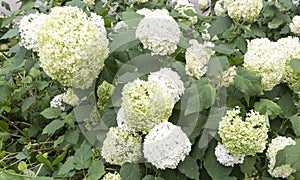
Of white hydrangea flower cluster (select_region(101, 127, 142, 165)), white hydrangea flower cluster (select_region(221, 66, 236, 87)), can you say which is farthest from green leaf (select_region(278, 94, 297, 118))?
white hydrangea flower cluster (select_region(101, 127, 142, 165))

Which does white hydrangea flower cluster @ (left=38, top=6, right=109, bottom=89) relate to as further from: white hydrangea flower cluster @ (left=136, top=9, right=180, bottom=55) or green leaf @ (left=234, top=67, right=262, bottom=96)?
green leaf @ (left=234, top=67, right=262, bottom=96)

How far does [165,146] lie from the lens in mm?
1195

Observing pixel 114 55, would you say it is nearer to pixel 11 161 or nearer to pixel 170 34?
pixel 170 34

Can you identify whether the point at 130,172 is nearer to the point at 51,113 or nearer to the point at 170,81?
the point at 170,81

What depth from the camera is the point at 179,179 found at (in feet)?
4.43

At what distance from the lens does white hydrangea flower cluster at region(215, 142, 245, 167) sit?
4.23ft

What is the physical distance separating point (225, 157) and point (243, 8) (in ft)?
1.96

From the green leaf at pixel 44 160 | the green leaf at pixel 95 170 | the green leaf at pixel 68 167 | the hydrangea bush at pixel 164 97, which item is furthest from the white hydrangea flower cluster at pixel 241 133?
the green leaf at pixel 44 160

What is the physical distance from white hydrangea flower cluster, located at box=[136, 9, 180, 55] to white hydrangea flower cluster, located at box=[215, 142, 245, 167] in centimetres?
30

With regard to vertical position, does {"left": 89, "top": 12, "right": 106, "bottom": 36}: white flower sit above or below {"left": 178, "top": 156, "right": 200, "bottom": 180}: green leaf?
above

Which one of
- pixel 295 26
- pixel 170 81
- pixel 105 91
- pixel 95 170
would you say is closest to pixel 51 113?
pixel 105 91

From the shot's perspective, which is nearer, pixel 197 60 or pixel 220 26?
pixel 197 60

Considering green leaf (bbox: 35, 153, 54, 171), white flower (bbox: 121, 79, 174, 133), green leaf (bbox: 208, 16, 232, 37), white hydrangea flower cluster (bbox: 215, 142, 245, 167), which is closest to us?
white flower (bbox: 121, 79, 174, 133)

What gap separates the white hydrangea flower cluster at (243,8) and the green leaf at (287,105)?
1.11ft
